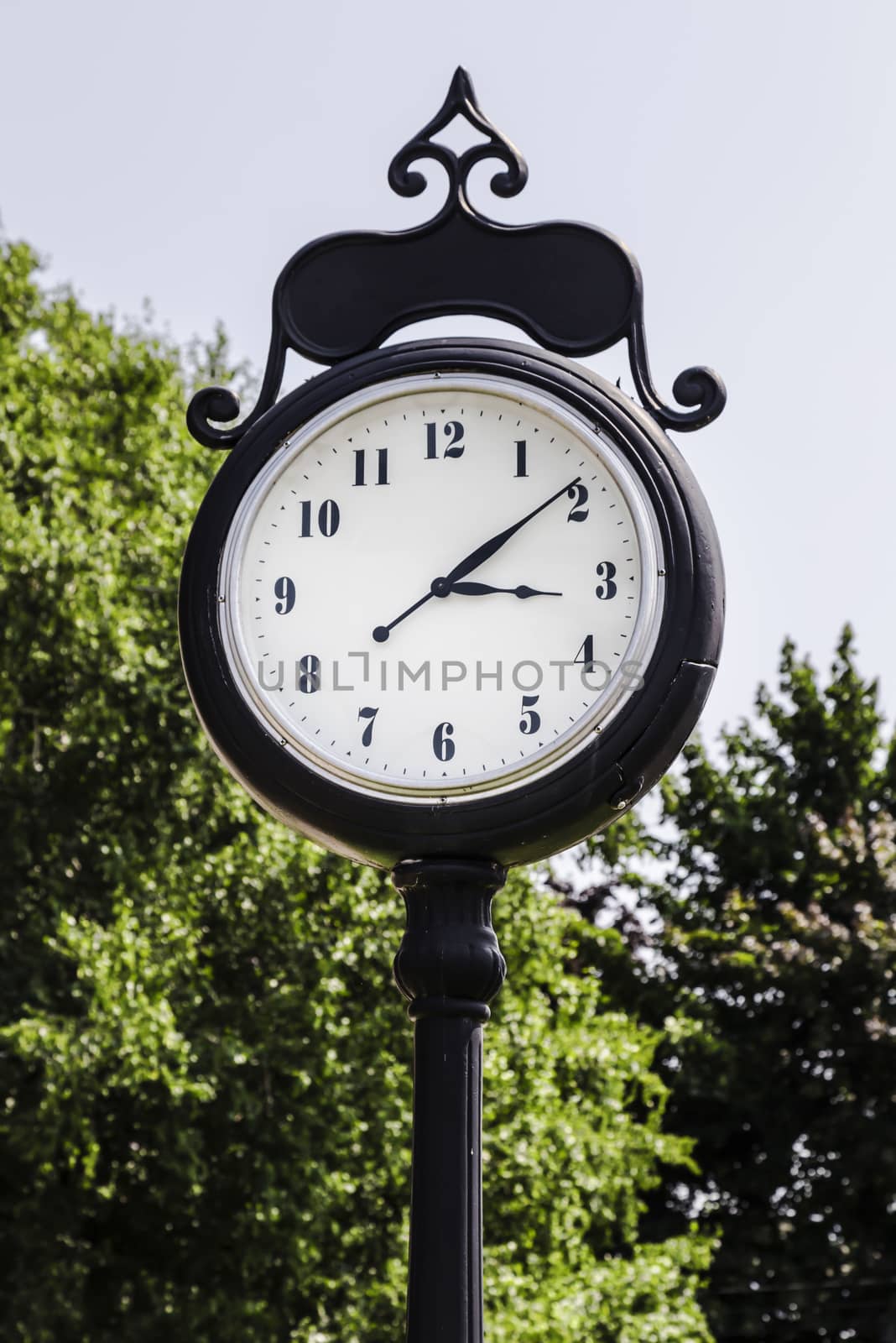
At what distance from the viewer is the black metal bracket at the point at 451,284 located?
2.55 m

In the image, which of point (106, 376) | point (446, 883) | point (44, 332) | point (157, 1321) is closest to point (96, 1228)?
point (157, 1321)

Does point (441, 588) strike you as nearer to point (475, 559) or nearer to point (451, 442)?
point (475, 559)

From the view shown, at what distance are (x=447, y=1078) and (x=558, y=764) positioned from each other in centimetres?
43

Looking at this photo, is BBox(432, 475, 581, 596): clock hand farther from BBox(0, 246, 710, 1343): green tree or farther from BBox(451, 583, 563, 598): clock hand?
BBox(0, 246, 710, 1343): green tree

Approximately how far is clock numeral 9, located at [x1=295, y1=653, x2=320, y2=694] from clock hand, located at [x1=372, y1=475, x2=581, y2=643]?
100 millimetres

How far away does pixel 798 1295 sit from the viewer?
14523 mm

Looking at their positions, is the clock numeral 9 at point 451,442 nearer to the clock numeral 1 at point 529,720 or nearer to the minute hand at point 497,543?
the minute hand at point 497,543

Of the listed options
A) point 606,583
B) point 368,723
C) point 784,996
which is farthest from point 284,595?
point 784,996

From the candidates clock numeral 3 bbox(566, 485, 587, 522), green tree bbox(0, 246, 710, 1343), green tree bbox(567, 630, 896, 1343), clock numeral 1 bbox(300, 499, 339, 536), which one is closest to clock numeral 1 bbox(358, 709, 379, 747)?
clock numeral 1 bbox(300, 499, 339, 536)

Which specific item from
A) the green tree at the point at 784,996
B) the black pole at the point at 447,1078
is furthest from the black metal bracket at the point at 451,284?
the green tree at the point at 784,996

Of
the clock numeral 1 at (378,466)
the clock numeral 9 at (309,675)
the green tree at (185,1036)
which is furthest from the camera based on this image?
the green tree at (185,1036)

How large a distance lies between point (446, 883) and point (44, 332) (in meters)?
13.1

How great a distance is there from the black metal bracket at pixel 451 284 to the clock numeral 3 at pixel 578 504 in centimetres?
21

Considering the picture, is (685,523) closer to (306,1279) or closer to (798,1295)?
(306,1279)
